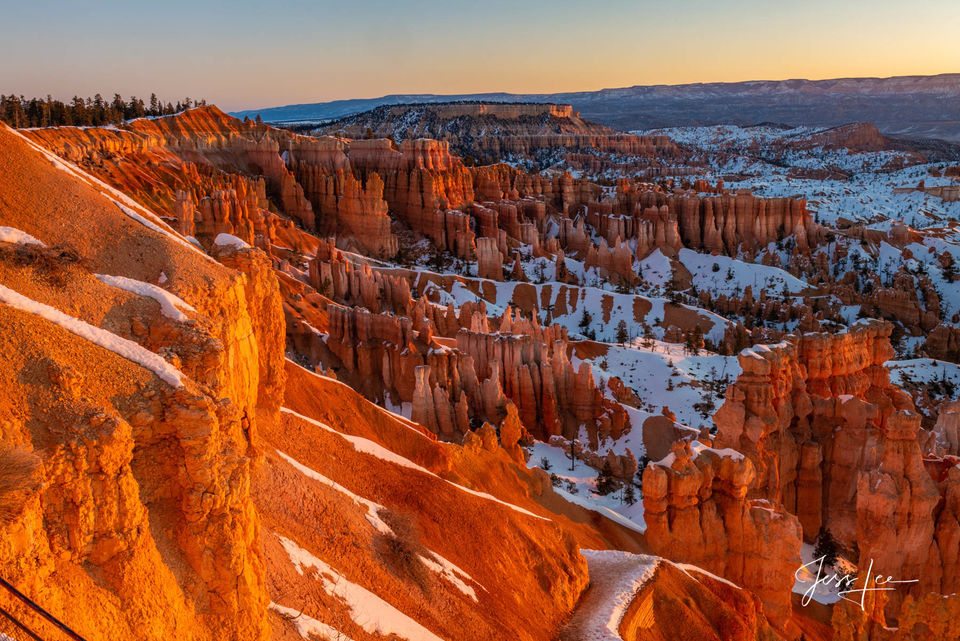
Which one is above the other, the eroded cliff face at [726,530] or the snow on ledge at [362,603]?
the snow on ledge at [362,603]

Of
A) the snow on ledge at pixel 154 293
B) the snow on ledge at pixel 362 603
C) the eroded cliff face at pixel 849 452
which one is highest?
the snow on ledge at pixel 154 293

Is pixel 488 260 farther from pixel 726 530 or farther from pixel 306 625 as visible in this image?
pixel 306 625

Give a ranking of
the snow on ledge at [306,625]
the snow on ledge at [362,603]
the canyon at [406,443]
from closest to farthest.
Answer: the canyon at [406,443]
the snow on ledge at [306,625]
the snow on ledge at [362,603]

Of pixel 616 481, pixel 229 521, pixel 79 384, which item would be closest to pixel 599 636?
pixel 229 521

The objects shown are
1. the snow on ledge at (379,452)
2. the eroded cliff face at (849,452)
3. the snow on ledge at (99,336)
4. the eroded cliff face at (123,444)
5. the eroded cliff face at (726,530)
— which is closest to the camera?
the eroded cliff face at (123,444)
